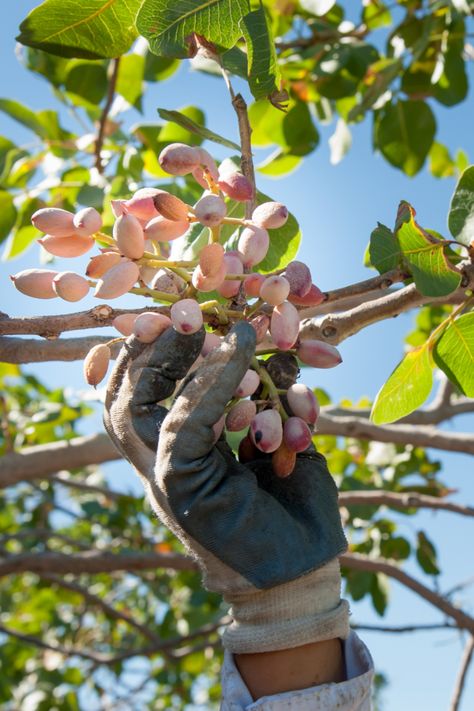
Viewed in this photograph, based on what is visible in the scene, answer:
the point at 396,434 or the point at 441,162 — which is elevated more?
the point at 441,162

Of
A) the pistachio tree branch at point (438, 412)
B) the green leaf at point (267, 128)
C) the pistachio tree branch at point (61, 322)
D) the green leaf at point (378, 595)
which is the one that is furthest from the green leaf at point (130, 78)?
the green leaf at point (378, 595)

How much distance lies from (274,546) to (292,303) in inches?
10.1

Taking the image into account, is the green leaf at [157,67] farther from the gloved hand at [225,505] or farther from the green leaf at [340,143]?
the gloved hand at [225,505]

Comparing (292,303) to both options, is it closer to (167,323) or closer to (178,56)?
(167,323)

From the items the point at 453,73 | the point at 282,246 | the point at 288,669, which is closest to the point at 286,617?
the point at 288,669

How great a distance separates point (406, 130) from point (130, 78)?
73cm

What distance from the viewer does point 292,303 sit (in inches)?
34.6

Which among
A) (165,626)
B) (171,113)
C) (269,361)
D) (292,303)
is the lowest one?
(165,626)

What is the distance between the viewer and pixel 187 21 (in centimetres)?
107

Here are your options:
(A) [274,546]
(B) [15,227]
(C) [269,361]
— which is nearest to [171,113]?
(C) [269,361]

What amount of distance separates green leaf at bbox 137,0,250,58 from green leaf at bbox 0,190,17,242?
2.94ft

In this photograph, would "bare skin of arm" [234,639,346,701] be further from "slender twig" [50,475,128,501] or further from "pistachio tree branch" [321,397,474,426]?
"slender twig" [50,475,128,501]

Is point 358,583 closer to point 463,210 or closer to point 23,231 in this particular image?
point 23,231

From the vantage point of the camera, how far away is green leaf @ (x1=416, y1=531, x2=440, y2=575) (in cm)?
264
